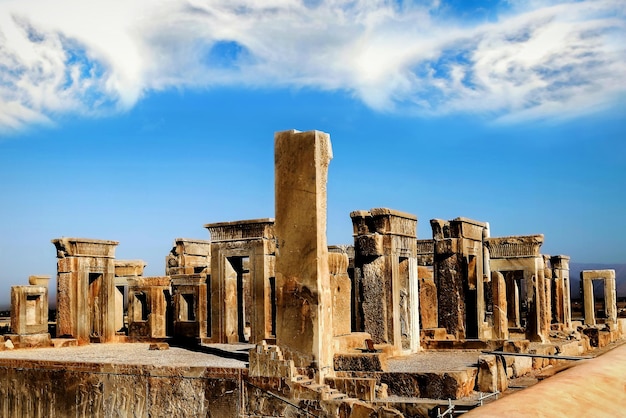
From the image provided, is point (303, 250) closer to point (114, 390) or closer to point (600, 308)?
point (114, 390)

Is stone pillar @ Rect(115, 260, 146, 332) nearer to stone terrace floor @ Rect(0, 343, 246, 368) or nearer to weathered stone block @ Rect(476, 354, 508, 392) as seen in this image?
stone terrace floor @ Rect(0, 343, 246, 368)

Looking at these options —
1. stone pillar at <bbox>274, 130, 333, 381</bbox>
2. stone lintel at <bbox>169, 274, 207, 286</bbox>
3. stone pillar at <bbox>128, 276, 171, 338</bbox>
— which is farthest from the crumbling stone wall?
stone lintel at <bbox>169, 274, 207, 286</bbox>

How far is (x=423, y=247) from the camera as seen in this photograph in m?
22.7

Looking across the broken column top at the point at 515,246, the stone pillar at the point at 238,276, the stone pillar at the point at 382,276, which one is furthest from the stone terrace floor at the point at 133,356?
the broken column top at the point at 515,246

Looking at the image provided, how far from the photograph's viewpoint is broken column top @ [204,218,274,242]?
706 inches

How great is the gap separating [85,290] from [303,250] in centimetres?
1074

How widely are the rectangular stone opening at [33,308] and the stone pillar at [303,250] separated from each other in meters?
10.6

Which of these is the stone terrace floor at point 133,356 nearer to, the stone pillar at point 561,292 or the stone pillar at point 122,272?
the stone pillar at point 122,272

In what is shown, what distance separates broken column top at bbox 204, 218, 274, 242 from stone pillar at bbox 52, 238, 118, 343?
151 inches

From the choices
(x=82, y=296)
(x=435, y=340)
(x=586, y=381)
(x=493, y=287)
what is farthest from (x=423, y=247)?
(x=586, y=381)

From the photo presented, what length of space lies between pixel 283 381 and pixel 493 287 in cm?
1008

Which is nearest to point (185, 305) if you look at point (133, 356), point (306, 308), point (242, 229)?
point (242, 229)

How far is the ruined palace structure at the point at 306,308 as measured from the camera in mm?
11133

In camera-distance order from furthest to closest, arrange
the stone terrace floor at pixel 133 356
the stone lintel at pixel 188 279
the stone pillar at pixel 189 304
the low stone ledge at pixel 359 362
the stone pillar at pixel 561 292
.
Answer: the stone pillar at pixel 561 292
the stone lintel at pixel 188 279
the stone pillar at pixel 189 304
the stone terrace floor at pixel 133 356
the low stone ledge at pixel 359 362
